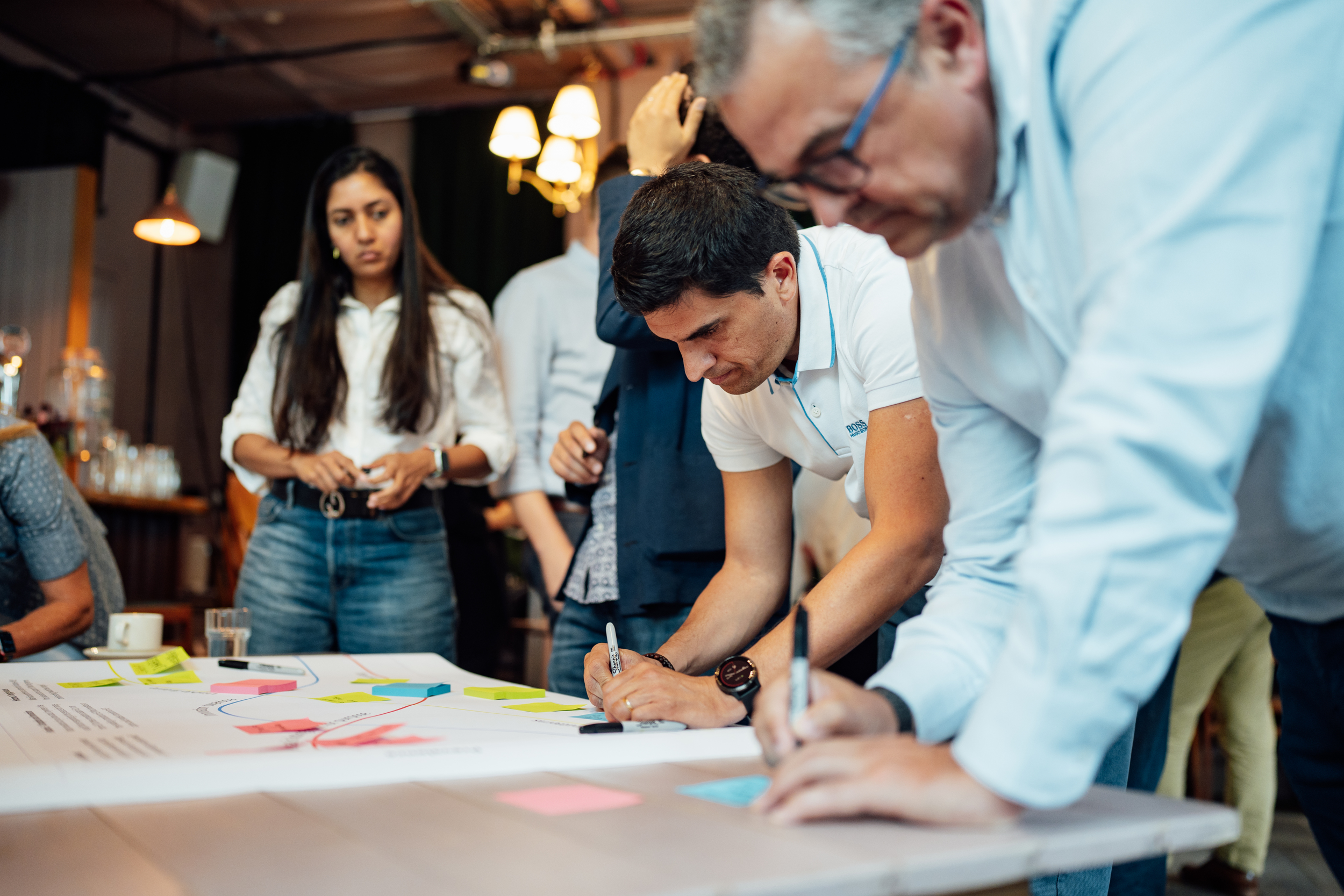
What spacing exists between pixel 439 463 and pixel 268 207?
664 cm

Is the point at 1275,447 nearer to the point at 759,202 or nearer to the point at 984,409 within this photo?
the point at 984,409

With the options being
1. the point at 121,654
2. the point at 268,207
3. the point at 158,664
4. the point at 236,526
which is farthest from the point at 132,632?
the point at 268,207

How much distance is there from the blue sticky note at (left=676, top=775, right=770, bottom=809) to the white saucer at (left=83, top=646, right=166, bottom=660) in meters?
1.21

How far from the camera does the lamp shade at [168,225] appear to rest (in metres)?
5.52

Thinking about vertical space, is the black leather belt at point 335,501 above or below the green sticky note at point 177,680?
above

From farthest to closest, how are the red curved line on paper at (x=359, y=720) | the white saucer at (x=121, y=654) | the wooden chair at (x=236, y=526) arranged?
the wooden chair at (x=236, y=526) < the white saucer at (x=121, y=654) < the red curved line on paper at (x=359, y=720)

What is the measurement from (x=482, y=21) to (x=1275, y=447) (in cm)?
644

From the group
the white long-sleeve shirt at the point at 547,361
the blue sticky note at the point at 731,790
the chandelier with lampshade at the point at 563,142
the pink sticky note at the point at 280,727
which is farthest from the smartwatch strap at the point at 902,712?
the chandelier with lampshade at the point at 563,142

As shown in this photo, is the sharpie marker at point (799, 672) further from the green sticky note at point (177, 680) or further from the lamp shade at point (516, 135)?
the lamp shade at point (516, 135)

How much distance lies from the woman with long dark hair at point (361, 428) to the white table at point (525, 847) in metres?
1.43

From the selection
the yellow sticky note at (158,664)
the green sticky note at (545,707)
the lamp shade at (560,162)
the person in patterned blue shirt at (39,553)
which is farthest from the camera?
the lamp shade at (560,162)

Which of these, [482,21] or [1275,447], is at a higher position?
[482,21]

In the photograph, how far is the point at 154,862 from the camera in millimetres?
647

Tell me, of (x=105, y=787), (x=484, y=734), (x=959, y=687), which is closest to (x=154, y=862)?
(x=105, y=787)
